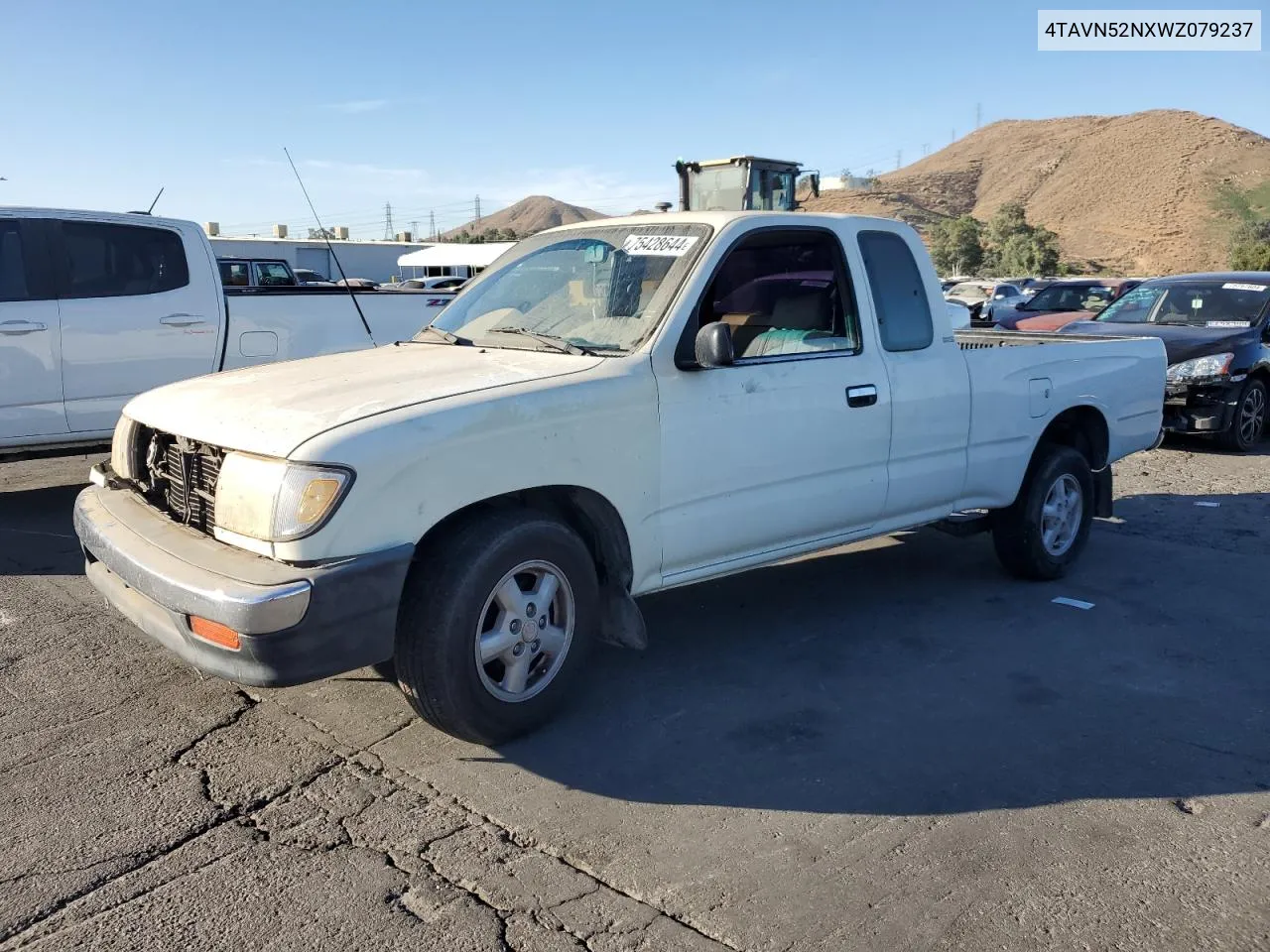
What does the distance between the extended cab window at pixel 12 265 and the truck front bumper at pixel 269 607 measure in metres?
4.34

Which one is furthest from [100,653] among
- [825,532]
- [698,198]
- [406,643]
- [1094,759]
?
[698,198]

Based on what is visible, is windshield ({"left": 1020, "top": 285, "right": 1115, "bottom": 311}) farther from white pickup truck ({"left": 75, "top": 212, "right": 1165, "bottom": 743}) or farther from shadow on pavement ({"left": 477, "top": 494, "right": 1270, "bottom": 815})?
white pickup truck ({"left": 75, "top": 212, "right": 1165, "bottom": 743})

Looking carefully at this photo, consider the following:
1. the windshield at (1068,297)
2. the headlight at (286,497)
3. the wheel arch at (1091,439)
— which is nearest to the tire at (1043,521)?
the wheel arch at (1091,439)

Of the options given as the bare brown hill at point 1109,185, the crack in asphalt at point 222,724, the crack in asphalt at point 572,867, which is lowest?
the crack in asphalt at point 572,867

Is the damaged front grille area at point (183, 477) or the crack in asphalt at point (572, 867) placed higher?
the damaged front grille area at point (183, 477)

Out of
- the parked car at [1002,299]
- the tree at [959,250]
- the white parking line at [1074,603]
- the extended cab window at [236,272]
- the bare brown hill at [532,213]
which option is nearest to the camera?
the white parking line at [1074,603]

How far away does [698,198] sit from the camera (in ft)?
50.1

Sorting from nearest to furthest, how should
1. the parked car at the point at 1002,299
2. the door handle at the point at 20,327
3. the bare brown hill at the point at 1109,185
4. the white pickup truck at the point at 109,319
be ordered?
the door handle at the point at 20,327 < the white pickup truck at the point at 109,319 < the parked car at the point at 1002,299 < the bare brown hill at the point at 1109,185

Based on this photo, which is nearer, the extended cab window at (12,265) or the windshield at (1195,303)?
the extended cab window at (12,265)

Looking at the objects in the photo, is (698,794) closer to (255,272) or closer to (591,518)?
(591,518)

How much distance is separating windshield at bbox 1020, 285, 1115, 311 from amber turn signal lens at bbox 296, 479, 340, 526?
17.9m

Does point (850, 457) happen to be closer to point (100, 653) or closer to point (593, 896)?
point (593, 896)

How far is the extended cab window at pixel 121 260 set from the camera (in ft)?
23.8

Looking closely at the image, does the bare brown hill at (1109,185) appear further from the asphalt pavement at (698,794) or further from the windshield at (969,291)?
the asphalt pavement at (698,794)
